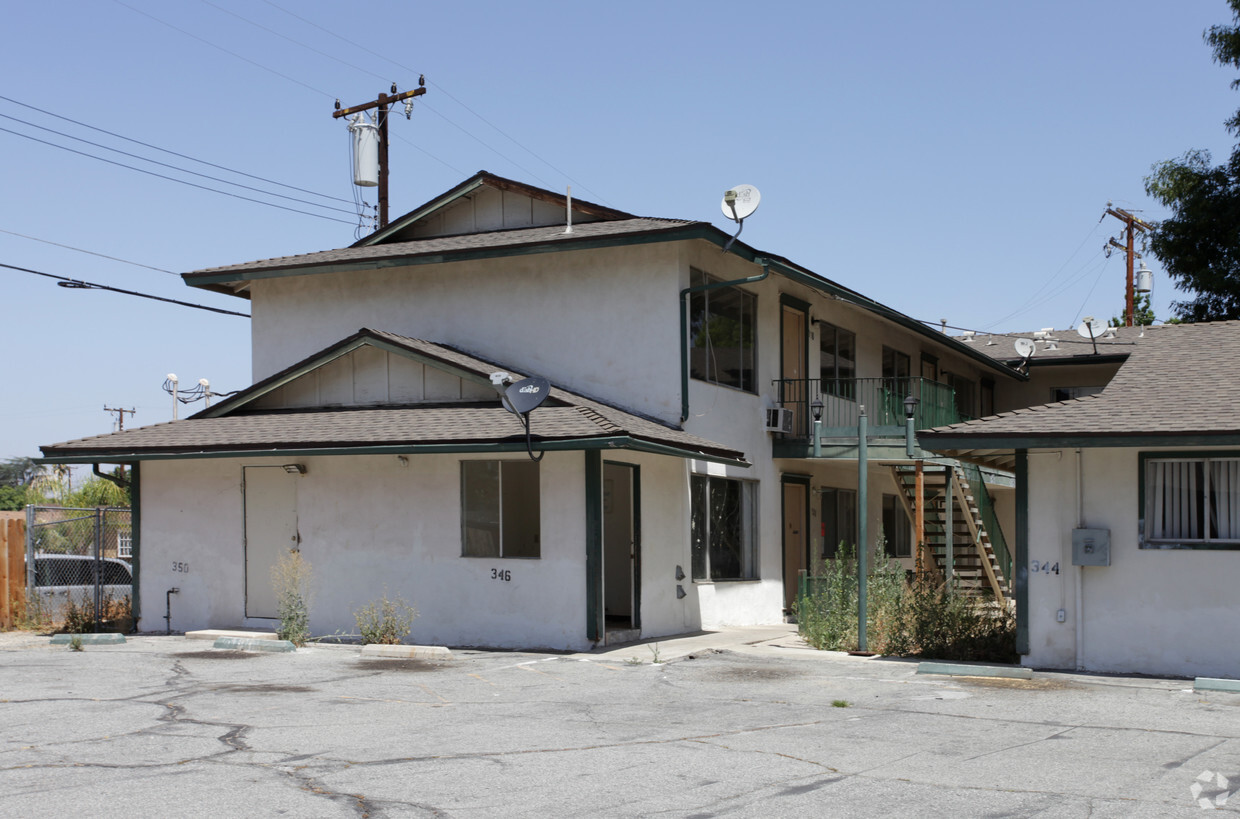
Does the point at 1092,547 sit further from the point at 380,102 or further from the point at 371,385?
the point at 380,102

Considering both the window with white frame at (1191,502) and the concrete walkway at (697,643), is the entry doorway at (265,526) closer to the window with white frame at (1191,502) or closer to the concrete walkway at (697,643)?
the concrete walkway at (697,643)

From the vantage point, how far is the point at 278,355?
21.3 metres

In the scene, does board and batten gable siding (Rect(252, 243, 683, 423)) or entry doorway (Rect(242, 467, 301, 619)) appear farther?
board and batten gable siding (Rect(252, 243, 683, 423))

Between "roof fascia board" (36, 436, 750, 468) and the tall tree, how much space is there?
61.6 feet

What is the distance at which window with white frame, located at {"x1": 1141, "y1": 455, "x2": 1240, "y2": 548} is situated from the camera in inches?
513

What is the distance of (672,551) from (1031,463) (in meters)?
5.70

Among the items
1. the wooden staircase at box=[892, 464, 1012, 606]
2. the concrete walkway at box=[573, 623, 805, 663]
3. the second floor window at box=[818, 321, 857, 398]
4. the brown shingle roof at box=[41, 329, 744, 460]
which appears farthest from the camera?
the second floor window at box=[818, 321, 857, 398]

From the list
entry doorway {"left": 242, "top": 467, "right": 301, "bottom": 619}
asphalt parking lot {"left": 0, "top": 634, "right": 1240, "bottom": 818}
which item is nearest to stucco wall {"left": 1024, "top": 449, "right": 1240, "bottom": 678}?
asphalt parking lot {"left": 0, "top": 634, "right": 1240, "bottom": 818}

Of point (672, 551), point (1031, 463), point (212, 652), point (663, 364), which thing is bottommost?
point (212, 652)

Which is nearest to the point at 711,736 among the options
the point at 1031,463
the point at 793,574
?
the point at 1031,463

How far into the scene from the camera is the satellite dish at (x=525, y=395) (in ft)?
49.7

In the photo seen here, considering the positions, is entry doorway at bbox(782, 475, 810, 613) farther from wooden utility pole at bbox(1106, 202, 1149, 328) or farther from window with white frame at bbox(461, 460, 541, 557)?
wooden utility pole at bbox(1106, 202, 1149, 328)

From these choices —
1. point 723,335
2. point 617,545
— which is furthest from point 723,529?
point 723,335

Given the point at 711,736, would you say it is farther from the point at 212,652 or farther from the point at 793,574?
the point at 793,574
